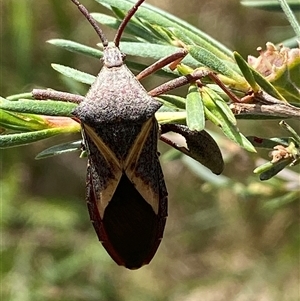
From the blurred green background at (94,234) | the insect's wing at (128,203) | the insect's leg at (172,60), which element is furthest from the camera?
the blurred green background at (94,234)

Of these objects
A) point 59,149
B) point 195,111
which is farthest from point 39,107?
point 195,111

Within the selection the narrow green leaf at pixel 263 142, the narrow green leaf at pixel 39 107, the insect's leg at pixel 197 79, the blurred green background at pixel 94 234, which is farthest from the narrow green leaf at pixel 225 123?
the blurred green background at pixel 94 234

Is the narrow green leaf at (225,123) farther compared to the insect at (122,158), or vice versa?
the insect at (122,158)

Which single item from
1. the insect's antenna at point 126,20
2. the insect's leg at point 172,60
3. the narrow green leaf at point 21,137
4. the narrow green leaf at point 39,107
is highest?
the insect's antenna at point 126,20

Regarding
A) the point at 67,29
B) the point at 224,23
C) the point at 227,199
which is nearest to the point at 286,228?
the point at 227,199

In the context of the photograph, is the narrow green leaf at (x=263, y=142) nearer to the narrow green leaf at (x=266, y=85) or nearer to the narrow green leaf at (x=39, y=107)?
the narrow green leaf at (x=266, y=85)

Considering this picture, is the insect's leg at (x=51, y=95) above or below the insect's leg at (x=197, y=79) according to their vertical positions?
below

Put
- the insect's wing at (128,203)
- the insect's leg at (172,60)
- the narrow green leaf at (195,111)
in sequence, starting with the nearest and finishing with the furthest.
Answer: the narrow green leaf at (195,111) < the insect's leg at (172,60) < the insect's wing at (128,203)

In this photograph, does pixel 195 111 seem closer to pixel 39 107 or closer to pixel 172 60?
pixel 172 60
